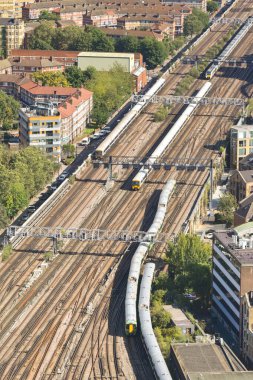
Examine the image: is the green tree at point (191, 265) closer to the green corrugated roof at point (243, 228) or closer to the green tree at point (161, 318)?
the green corrugated roof at point (243, 228)

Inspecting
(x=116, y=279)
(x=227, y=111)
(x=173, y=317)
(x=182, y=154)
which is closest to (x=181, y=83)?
(x=227, y=111)

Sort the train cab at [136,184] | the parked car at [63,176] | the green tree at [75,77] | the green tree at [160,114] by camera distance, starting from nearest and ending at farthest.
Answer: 1. the train cab at [136,184]
2. the parked car at [63,176]
3. the green tree at [160,114]
4. the green tree at [75,77]

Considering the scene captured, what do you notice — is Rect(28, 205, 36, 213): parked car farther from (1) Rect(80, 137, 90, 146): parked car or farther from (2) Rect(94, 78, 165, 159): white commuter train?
(1) Rect(80, 137, 90, 146): parked car

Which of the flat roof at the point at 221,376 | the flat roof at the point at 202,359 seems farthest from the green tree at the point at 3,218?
the flat roof at the point at 221,376

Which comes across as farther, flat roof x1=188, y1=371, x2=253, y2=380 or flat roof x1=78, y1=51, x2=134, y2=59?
flat roof x1=78, y1=51, x2=134, y2=59

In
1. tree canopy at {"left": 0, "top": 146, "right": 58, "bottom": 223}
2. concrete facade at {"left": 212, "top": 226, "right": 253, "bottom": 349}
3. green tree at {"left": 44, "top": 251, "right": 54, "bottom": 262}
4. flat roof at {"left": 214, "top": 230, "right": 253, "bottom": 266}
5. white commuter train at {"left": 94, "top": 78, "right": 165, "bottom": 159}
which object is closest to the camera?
concrete facade at {"left": 212, "top": 226, "right": 253, "bottom": 349}

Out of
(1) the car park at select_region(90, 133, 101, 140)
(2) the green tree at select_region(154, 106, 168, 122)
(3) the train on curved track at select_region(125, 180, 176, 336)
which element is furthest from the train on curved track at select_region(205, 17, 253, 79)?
A: (3) the train on curved track at select_region(125, 180, 176, 336)

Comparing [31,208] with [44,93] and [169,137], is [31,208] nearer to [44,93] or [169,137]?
[169,137]
